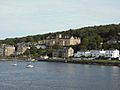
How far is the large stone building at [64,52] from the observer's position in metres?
109

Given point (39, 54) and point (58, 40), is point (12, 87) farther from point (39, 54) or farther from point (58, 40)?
point (58, 40)

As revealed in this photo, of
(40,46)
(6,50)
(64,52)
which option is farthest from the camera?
(40,46)

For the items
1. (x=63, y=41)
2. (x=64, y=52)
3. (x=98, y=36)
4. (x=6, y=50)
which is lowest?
(x=64, y=52)

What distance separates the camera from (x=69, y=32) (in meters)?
142

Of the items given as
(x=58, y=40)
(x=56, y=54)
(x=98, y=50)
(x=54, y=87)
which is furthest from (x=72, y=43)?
(x=54, y=87)

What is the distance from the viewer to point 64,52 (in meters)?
111

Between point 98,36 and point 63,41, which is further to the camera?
point 63,41

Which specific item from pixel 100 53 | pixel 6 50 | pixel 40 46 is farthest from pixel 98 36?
pixel 6 50

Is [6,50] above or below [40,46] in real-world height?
below

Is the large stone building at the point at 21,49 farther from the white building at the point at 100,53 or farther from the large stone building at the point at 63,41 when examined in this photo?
the white building at the point at 100,53

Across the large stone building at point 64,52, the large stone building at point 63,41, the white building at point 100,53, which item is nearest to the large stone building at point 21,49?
the large stone building at point 63,41

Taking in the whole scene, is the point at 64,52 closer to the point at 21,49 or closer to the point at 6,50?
the point at 21,49

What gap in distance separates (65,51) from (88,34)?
1782 cm

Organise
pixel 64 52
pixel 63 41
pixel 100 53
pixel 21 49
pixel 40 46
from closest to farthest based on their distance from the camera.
A: pixel 100 53 → pixel 64 52 → pixel 21 49 → pixel 63 41 → pixel 40 46
